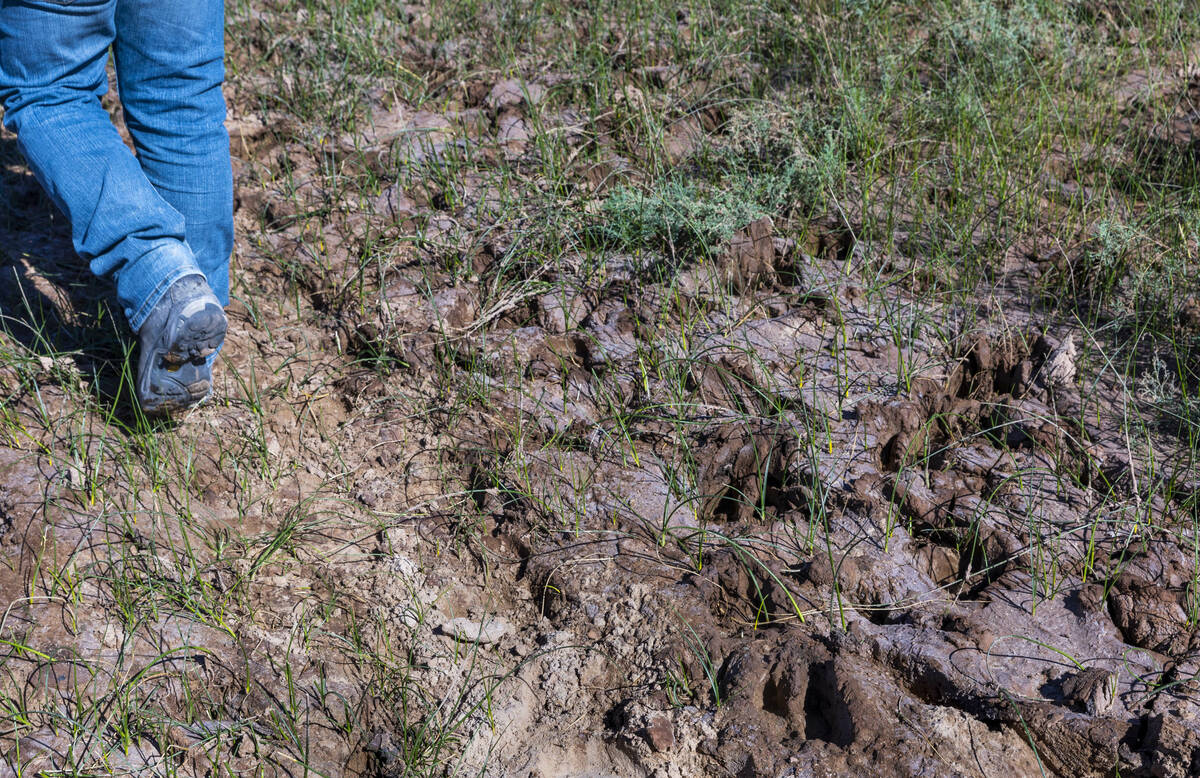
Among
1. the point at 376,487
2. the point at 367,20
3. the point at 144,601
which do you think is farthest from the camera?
the point at 367,20

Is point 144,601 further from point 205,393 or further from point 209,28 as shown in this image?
point 209,28

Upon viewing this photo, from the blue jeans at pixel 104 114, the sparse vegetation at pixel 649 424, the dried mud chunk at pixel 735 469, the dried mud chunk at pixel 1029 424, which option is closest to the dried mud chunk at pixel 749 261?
the sparse vegetation at pixel 649 424

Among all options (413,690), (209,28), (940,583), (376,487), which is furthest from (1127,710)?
(209,28)

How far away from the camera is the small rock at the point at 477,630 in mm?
2205

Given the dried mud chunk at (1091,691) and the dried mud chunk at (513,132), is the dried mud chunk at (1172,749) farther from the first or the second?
the dried mud chunk at (513,132)

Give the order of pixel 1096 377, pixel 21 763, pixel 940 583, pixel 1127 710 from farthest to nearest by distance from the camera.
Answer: pixel 1096 377 → pixel 940 583 → pixel 1127 710 → pixel 21 763

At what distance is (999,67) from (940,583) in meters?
2.41

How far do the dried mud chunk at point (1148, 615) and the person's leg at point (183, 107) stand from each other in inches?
91.8

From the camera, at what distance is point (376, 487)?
2.56 meters

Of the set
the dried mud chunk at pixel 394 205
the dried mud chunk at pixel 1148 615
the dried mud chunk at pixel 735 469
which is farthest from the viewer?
the dried mud chunk at pixel 394 205

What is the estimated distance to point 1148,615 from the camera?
2.16 metres

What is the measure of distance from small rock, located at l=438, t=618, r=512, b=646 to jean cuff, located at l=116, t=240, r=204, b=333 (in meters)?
0.97

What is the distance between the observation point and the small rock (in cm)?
221

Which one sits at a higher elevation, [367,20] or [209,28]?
[209,28]
